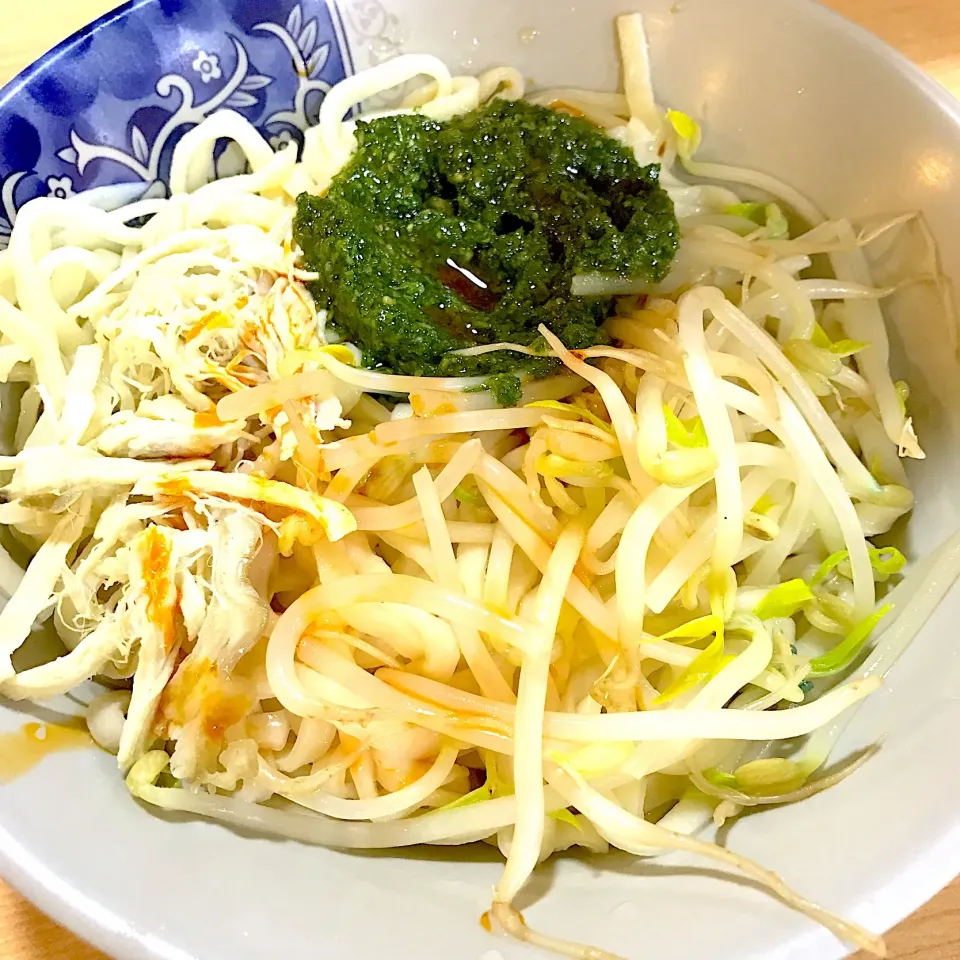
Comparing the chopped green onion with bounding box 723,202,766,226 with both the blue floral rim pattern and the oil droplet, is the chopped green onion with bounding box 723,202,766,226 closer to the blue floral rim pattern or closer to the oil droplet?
the blue floral rim pattern

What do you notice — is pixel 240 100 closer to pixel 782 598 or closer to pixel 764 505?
pixel 764 505

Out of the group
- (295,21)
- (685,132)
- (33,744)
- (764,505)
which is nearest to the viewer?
(33,744)

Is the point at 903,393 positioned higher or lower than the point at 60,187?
lower

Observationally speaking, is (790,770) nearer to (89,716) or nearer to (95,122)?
(89,716)

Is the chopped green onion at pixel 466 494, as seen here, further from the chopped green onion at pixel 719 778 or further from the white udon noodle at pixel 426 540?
the chopped green onion at pixel 719 778

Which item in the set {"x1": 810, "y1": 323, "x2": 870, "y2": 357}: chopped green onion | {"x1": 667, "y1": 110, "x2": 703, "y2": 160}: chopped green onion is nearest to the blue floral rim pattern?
{"x1": 667, "y1": 110, "x2": 703, "y2": 160}: chopped green onion

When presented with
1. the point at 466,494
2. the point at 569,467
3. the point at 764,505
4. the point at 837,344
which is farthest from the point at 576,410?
the point at 837,344
